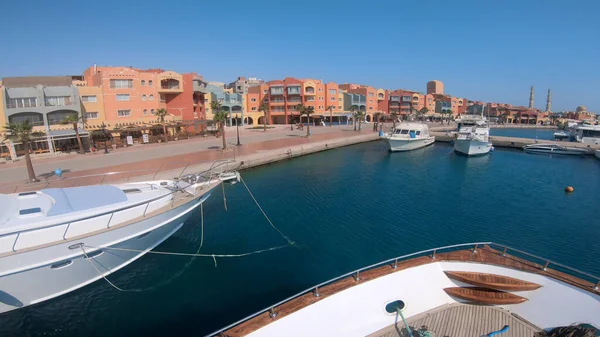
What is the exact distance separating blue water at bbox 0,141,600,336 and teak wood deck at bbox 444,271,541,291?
18.9 ft

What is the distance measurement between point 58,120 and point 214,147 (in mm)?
18988

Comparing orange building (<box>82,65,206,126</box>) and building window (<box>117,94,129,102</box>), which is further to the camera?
building window (<box>117,94,129,102</box>)

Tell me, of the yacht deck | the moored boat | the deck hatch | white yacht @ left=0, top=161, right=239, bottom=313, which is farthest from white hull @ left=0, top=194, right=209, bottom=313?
the moored boat

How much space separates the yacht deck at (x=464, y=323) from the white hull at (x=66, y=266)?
9.92 metres

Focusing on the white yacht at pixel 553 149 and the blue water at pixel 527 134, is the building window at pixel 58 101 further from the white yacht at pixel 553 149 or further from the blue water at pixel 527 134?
the blue water at pixel 527 134

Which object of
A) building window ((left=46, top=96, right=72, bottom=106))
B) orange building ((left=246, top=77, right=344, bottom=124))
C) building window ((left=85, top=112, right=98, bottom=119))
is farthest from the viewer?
orange building ((left=246, top=77, right=344, bottom=124))

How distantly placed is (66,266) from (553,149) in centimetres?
5894

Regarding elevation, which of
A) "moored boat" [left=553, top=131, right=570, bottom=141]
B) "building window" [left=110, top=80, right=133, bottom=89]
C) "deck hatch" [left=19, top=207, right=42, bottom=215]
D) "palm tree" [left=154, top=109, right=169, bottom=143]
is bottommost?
"moored boat" [left=553, top=131, right=570, bottom=141]

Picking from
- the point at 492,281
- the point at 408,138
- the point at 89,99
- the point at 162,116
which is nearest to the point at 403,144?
the point at 408,138

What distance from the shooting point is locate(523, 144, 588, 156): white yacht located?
45.2 metres

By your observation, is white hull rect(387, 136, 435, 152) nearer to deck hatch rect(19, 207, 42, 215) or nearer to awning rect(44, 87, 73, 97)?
deck hatch rect(19, 207, 42, 215)

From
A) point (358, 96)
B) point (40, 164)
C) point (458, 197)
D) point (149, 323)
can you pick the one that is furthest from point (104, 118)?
point (358, 96)

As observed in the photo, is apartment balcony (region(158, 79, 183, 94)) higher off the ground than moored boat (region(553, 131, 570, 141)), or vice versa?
apartment balcony (region(158, 79, 183, 94))

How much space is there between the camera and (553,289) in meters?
7.96
